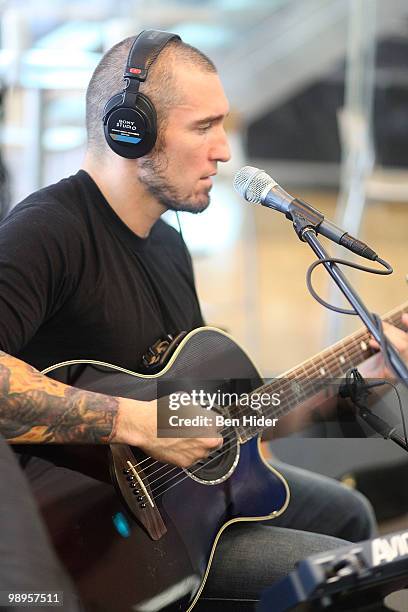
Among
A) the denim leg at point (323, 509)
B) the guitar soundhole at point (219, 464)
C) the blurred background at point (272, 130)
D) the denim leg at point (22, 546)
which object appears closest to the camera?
the denim leg at point (22, 546)

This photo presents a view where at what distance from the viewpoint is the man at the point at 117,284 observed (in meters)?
1.27

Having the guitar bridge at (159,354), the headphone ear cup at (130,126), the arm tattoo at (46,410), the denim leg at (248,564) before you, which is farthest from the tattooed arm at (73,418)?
the headphone ear cup at (130,126)

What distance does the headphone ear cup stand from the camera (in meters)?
1.41

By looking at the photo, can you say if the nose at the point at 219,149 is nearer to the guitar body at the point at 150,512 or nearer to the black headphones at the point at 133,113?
the black headphones at the point at 133,113

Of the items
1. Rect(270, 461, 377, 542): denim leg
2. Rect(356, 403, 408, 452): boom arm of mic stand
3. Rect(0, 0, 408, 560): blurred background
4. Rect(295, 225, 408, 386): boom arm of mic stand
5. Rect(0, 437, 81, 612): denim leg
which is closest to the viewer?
Rect(0, 437, 81, 612): denim leg

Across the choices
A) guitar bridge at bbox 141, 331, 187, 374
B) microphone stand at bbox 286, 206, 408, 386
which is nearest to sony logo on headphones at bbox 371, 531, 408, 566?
microphone stand at bbox 286, 206, 408, 386

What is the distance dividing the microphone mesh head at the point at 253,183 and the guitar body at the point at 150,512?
266 millimetres

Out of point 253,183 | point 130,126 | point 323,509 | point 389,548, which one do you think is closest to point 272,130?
point 323,509

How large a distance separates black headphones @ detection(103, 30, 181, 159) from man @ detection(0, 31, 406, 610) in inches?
1.1

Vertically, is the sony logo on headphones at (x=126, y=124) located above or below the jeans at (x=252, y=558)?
above

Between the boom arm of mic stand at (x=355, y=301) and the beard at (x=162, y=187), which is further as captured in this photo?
the beard at (x=162, y=187)

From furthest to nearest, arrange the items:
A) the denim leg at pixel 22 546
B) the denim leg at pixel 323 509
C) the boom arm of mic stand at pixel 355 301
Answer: the denim leg at pixel 323 509 < the boom arm of mic stand at pixel 355 301 < the denim leg at pixel 22 546

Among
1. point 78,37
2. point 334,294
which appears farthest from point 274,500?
point 78,37

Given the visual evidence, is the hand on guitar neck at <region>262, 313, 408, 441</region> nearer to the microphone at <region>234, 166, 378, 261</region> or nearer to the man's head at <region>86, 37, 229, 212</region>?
the microphone at <region>234, 166, 378, 261</region>
